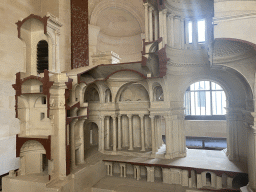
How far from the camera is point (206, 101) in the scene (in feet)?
68.9

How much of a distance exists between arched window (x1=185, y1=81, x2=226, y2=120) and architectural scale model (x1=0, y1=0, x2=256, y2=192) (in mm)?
7927

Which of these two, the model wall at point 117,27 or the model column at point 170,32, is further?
the model wall at point 117,27

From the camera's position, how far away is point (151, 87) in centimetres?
1319

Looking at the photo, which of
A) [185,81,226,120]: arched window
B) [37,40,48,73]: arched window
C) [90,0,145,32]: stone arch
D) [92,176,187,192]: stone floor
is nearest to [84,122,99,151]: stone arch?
[92,176,187,192]: stone floor

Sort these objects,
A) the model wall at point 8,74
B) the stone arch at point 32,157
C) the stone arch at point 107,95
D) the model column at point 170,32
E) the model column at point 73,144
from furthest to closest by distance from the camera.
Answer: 1. the stone arch at point 107,95
2. the model column at point 170,32
3. the model wall at point 8,74
4. the model column at point 73,144
5. the stone arch at point 32,157

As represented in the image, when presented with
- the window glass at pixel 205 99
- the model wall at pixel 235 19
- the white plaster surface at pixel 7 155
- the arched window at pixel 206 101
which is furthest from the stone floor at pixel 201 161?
the window glass at pixel 205 99

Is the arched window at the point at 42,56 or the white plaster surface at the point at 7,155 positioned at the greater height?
the arched window at the point at 42,56

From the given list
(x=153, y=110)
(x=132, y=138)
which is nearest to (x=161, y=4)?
(x=153, y=110)

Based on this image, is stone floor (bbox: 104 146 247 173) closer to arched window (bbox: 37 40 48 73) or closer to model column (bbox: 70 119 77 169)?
model column (bbox: 70 119 77 169)

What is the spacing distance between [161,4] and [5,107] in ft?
38.5

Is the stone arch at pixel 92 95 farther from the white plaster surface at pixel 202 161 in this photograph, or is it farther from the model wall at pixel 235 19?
the model wall at pixel 235 19

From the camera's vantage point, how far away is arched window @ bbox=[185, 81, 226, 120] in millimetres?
20594

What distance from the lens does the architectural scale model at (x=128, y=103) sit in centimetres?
930

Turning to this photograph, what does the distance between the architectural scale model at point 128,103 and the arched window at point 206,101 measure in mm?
7927
